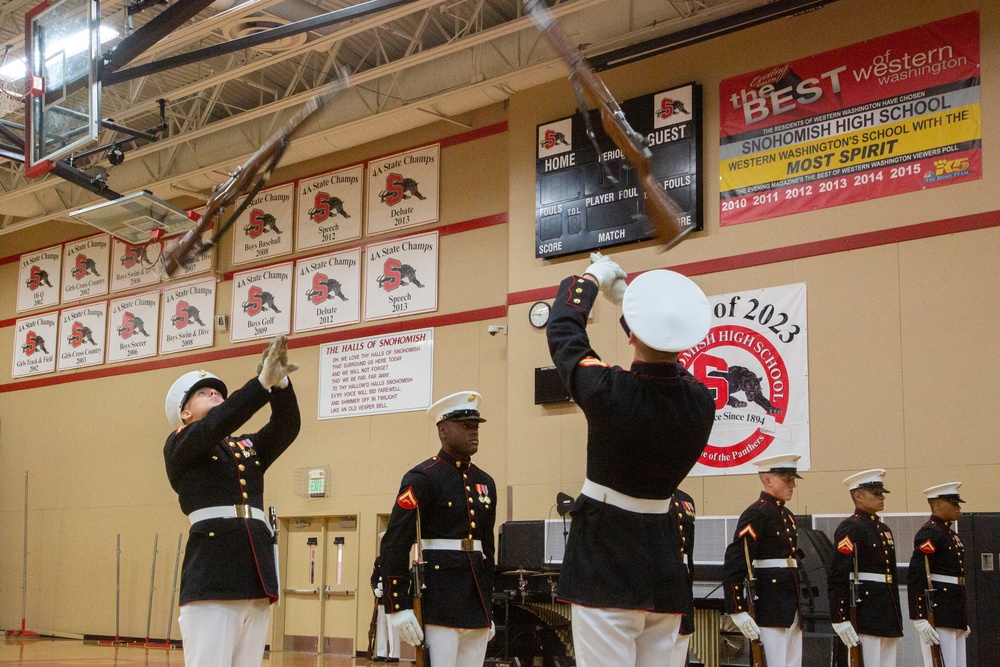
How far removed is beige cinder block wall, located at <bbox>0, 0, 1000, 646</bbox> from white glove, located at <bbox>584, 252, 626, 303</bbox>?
6.82m

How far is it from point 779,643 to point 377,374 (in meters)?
7.24

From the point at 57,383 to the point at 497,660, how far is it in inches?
437

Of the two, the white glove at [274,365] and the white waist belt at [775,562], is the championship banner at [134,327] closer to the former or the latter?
the white waist belt at [775,562]

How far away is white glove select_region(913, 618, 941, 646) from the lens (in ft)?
27.2

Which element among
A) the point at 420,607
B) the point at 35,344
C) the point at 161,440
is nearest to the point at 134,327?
the point at 161,440

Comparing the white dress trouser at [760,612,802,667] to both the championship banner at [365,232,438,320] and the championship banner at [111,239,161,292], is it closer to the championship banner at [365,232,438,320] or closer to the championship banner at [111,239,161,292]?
the championship banner at [365,232,438,320]

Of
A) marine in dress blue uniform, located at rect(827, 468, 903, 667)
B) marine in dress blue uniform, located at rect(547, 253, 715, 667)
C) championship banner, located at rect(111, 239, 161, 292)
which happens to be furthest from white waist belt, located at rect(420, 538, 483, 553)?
championship banner, located at rect(111, 239, 161, 292)

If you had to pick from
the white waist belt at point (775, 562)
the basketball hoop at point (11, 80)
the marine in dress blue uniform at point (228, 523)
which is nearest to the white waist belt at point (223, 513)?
the marine in dress blue uniform at point (228, 523)

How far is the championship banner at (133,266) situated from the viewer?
54.5 ft

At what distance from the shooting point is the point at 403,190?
13.9 metres

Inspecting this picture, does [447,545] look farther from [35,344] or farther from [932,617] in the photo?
[35,344]

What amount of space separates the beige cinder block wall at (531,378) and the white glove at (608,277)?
6823mm

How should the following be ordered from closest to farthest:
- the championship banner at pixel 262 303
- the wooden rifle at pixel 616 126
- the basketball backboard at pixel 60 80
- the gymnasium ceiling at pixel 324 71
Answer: the wooden rifle at pixel 616 126, the basketball backboard at pixel 60 80, the gymnasium ceiling at pixel 324 71, the championship banner at pixel 262 303

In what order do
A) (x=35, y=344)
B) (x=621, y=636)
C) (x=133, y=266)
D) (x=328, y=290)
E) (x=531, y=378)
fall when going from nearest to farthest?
(x=621, y=636)
(x=531, y=378)
(x=328, y=290)
(x=133, y=266)
(x=35, y=344)
